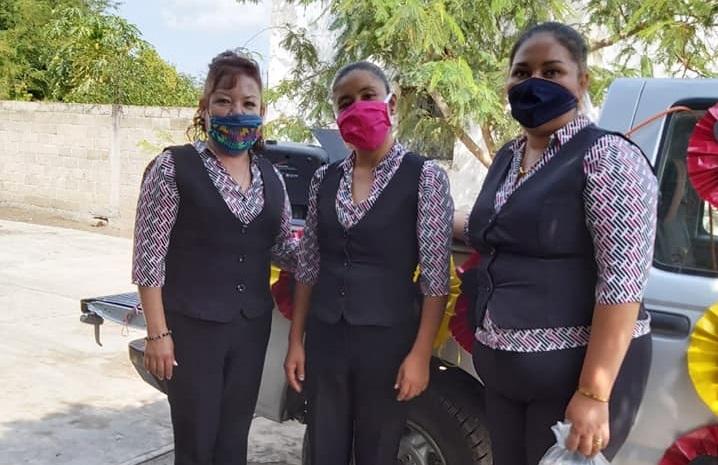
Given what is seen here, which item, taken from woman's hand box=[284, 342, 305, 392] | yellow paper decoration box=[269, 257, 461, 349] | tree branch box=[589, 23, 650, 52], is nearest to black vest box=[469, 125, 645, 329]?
yellow paper decoration box=[269, 257, 461, 349]

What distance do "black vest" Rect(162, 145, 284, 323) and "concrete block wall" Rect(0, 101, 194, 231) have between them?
28.6ft

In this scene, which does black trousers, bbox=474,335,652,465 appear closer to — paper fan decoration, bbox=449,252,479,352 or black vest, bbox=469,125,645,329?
black vest, bbox=469,125,645,329

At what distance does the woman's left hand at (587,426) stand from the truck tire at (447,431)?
0.95m

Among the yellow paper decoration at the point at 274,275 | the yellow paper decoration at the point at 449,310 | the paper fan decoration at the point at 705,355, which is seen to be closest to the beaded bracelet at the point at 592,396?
the paper fan decoration at the point at 705,355

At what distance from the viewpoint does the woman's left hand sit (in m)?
1.78

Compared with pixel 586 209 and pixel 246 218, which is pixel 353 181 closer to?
pixel 246 218

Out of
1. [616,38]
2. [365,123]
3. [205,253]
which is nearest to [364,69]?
[365,123]

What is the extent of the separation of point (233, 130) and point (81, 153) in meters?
10.9

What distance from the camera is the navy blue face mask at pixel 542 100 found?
6.27 ft

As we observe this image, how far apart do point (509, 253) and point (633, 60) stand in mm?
5766

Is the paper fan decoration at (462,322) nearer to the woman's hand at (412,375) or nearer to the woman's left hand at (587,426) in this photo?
the woman's hand at (412,375)

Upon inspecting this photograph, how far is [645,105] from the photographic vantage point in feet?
7.85

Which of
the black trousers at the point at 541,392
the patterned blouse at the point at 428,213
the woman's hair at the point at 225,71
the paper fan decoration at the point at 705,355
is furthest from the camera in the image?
the woman's hair at the point at 225,71

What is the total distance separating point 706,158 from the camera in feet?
7.09
